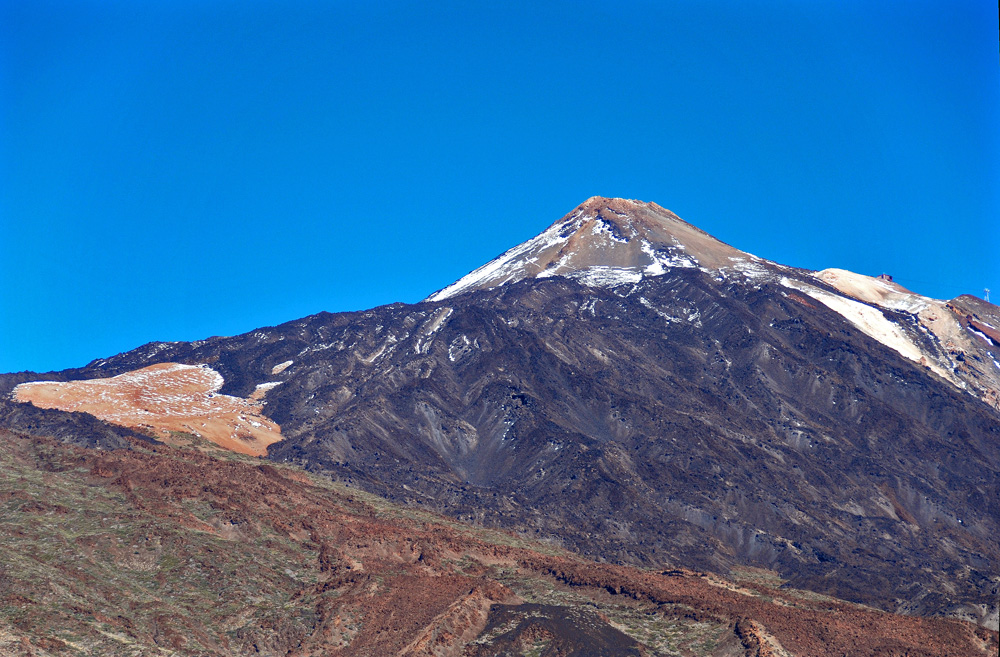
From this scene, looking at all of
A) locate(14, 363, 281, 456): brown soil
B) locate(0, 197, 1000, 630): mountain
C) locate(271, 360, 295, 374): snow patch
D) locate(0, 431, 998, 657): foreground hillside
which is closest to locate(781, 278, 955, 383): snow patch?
locate(0, 197, 1000, 630): mountain

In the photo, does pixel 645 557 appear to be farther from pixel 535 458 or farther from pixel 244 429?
pixel 244 429

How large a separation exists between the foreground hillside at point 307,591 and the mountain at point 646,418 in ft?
53.1

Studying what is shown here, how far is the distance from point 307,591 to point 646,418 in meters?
78.2

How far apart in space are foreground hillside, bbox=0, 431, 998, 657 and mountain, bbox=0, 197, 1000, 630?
16.2 meters

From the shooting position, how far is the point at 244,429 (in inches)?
5162

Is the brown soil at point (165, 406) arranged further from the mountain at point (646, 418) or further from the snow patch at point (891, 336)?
the snow patch at point (891, 336)

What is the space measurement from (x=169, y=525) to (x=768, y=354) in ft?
366

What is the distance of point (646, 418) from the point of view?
142m

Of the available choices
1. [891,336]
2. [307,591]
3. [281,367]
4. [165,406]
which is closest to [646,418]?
[281,367]

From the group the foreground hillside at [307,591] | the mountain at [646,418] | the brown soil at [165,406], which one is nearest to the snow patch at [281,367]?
the mountain at [646,418]

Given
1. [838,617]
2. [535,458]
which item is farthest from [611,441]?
[838,617]

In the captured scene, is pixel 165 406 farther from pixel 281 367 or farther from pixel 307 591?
pixel 307 591

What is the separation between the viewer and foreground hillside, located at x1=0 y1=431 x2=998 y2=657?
59.7 metres

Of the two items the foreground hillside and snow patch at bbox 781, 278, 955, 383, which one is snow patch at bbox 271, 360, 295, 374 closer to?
the foreground hillside
